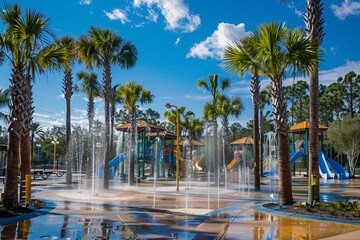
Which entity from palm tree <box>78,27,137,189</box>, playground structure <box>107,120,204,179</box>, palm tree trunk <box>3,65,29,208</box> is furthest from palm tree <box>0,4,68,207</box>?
playground structure <box>107,120,204,179</box>

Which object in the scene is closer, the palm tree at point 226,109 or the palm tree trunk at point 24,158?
the palm tree trunk at point 24,158

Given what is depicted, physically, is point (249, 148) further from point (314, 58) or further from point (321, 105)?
point (314, 58)

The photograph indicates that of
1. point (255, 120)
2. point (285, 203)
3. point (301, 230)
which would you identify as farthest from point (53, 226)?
point (255, 120)

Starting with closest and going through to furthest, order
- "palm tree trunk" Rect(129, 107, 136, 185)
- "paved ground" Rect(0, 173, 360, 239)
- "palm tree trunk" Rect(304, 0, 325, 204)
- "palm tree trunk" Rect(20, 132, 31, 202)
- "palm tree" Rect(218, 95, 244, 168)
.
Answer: "paved ground" Rect(0, 173, 360, 239) → "palm tree trunk" Rect(304, 0, 325, 204) → "palm tree trunk" Rect(20, 132, 31, 202) → "palm tree trunk" Rect(129, 107, 136, 185) → "palm tree" Rect(218, 95, 244, 168)

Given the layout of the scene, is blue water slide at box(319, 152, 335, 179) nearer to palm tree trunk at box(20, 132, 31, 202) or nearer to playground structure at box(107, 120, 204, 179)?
playground structure at box(107, 120, 204, 179)

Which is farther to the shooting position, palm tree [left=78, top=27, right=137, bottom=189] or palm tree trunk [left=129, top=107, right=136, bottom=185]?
palm tree trunk [left=129, top=107, right=136, bottom=185]

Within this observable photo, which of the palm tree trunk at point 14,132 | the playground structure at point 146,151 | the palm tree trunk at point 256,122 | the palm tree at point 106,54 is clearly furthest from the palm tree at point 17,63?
the playground structure at point 146,151

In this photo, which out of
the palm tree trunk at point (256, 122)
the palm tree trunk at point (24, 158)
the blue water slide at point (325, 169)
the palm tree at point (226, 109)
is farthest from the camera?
the blue water slide at point (325, 169)

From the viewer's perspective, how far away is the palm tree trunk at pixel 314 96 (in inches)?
418

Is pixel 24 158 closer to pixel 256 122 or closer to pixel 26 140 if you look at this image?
pixel 26 140

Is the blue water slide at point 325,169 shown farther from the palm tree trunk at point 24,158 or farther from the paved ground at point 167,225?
the palm tree trunk at point 24,158

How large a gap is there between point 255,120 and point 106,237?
1271cm

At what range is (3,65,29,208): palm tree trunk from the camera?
33.0ft

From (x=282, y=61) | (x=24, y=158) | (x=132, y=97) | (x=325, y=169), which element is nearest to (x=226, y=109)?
(x=132, y=97)
